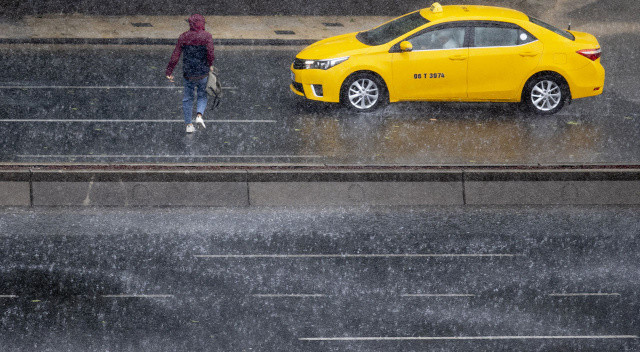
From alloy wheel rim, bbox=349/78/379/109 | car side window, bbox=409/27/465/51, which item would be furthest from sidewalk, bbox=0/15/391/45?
car side window, bbox=409/27/465/51

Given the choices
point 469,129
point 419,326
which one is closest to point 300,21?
point 469,129

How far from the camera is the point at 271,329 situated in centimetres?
751

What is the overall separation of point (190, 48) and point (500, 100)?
502 centimetres

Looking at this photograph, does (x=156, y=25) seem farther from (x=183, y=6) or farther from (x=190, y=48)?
(x=190, y=48)

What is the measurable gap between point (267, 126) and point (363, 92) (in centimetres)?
Answer: 172

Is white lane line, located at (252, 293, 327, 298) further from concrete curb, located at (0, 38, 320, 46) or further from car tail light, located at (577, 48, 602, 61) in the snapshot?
concrete curb, located at (0, 38, 320, 46)

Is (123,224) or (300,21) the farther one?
(300,21)

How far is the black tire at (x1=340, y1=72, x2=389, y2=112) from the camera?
546 inches

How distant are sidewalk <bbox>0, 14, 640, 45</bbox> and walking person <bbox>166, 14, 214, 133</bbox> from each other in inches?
252

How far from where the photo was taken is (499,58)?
1389 cm

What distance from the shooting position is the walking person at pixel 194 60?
12.6 meters

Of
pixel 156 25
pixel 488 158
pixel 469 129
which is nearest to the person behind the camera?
pixel 488 158

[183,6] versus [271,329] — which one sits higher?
[183,6]

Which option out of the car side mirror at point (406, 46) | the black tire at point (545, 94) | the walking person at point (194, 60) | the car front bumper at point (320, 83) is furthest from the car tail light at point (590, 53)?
the walking person at point (194, 60)
